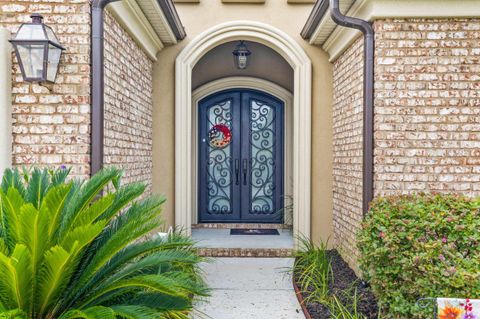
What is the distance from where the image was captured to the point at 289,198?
8.88 m

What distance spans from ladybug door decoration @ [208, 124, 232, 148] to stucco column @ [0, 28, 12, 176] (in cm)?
465

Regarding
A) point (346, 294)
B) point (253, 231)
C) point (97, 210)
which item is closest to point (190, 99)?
point (253, 231)

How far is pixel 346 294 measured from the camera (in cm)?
510

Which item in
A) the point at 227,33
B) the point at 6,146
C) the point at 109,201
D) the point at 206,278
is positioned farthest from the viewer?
the point at 227,33

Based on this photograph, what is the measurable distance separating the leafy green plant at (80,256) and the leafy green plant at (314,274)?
1.93 meters

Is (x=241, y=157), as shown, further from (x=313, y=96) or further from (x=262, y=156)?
(x=313, y=96)

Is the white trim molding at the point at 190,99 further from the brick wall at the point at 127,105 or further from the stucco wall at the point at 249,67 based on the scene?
the stucco wall at the point at 249,67

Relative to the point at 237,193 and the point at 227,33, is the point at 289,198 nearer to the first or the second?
the point at 237,193

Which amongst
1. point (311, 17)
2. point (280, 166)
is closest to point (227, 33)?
point (311, 17)

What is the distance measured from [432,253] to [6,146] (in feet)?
12.3

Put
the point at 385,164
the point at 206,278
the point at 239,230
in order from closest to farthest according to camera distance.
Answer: the point at 385,164, the point at 206,278, the point at 239,230

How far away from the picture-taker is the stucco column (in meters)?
4.40

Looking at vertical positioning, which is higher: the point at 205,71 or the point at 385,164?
the point at 205,71

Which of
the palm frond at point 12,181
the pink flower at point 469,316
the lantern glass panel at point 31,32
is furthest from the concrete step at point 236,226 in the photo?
the pink flower at point 469,316
